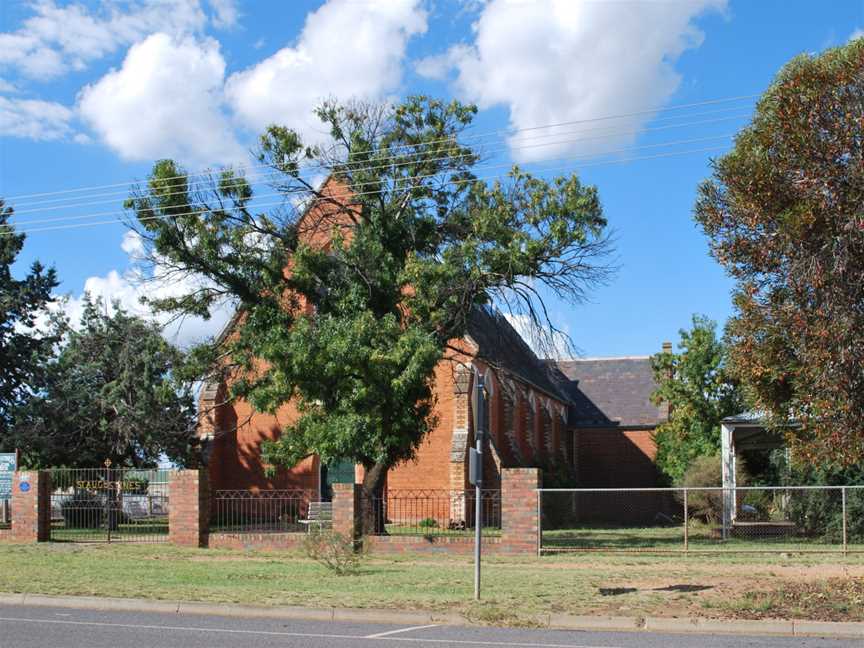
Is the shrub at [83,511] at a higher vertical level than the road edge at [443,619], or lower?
lower

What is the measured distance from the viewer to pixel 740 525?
26547mm

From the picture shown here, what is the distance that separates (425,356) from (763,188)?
9947 mm

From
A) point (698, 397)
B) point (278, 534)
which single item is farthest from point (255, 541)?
point (698, 397)

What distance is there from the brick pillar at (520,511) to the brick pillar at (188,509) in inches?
286

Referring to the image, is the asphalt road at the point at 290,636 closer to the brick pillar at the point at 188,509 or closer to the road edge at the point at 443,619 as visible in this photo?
the road edge at the point at 443,619

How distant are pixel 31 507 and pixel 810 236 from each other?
2005cm

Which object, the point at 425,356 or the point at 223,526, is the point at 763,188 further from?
the point at 223,526

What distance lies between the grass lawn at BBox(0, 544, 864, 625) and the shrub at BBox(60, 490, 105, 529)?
7.95 m

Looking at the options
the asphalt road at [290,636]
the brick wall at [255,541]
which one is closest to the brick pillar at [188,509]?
the brick wall at [255,541]

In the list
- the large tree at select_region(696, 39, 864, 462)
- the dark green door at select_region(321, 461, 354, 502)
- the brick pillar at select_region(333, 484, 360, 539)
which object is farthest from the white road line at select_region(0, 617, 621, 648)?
the dark green door at select_region(321, 461, 354, 502)

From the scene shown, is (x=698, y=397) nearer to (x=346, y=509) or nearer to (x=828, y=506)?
(x=828, y=506)

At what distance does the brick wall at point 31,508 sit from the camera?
966 inches

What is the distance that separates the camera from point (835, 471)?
25391 millimetres

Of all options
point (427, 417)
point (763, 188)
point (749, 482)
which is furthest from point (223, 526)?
point (763, 188)
